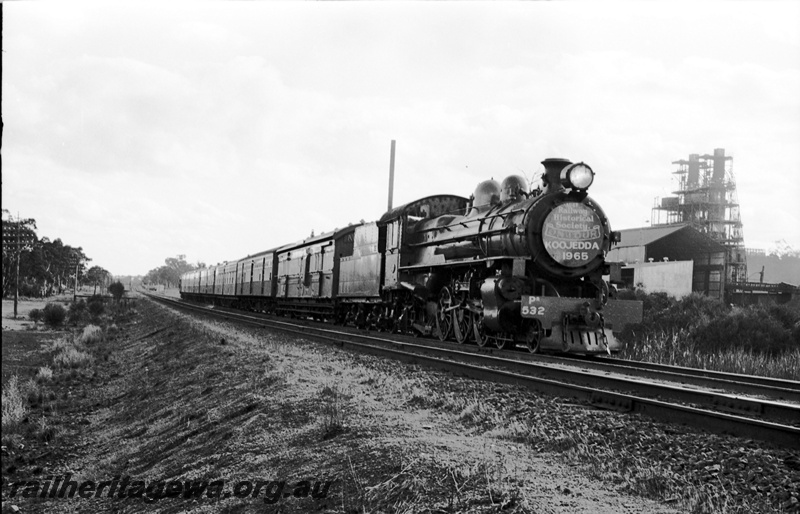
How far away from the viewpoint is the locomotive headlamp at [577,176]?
1323 cm

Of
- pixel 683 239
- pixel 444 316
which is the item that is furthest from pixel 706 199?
pixel 444 316

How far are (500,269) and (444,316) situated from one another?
3.22 m

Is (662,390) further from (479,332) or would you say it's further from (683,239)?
(683,239)

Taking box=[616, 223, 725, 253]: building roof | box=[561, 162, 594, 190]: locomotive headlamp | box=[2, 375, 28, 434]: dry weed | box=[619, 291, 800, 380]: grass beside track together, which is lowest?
box=[2, 375, 28, 434]: dry weed

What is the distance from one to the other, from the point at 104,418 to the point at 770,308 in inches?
841

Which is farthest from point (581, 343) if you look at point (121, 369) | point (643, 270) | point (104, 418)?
point (643, 270)

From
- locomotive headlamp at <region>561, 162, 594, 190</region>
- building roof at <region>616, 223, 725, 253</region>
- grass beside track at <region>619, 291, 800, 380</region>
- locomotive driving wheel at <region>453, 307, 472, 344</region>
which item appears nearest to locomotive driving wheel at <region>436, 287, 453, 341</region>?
locomotive driving wheel at <region>453, 307, 472, 344</region>

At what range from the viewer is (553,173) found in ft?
44.8

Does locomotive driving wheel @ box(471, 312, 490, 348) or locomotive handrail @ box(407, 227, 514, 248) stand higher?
locomotive handrail @ box(407, 227, 514, 248)

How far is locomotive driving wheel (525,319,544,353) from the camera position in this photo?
1285 cm

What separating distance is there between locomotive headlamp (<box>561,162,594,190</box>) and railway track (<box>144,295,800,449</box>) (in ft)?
12.0

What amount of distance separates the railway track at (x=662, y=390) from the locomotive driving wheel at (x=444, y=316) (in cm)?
269

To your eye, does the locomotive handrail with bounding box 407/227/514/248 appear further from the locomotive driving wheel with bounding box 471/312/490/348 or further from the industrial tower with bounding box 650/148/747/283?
the industrial tower with bounding box 650/148/747/283

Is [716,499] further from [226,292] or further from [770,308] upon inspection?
[226,292]
